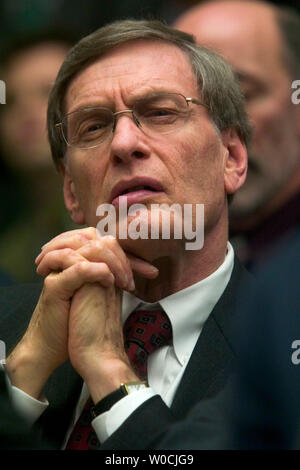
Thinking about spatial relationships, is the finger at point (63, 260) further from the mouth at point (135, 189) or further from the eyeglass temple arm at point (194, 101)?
the eyeglass temple arm at point (194, 101)

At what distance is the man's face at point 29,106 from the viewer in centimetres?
349

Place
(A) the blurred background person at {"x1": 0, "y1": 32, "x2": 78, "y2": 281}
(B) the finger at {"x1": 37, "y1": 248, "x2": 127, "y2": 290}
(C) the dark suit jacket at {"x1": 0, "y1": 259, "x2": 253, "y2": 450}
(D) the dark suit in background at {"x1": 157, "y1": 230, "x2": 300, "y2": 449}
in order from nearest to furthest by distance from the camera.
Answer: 1. (D) the dark suit in background at {"x1": 157, "y1": 230, "x2": 300, "y2": 449}
2. (C) the dark suit jacket at {"x1": 0, "y1": 259, "x2": 253, "y2": 450}
3. (B) the finger at {"x1": 37, "y1": 248, "x2": 127, "y2": 290}
4. (A) the blurred background person at {"x1": 0, "y1": 32, "x2": 78, "y2": 281}

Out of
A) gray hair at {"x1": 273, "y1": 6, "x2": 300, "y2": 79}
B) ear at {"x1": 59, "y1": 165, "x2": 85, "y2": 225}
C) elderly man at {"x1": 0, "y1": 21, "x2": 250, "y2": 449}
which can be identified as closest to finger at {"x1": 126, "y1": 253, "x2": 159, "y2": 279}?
elderly man at {"x1": 0, "y1": 21, "x2": 250, "y2": 449}

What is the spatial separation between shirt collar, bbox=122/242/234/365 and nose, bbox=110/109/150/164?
1.40ft

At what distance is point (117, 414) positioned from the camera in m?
1.97

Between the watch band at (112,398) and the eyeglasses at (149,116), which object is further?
the eyeglasses at (149,116)

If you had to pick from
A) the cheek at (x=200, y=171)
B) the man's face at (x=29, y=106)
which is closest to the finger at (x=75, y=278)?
the cheek at (x=200, y=171)

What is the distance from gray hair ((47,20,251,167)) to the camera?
8.43 ft

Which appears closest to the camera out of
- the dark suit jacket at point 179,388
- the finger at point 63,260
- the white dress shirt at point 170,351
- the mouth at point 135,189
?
the dark suit jacket at point 179,388

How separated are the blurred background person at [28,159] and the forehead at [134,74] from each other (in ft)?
2.78

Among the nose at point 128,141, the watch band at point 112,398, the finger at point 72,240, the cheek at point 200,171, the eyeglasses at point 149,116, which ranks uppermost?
the eyeglasses at point 149,116

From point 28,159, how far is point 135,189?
1.25 metres

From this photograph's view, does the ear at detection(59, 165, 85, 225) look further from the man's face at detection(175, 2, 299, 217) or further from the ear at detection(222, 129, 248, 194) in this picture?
the man's face at detection(175, 2, 299, 217)
